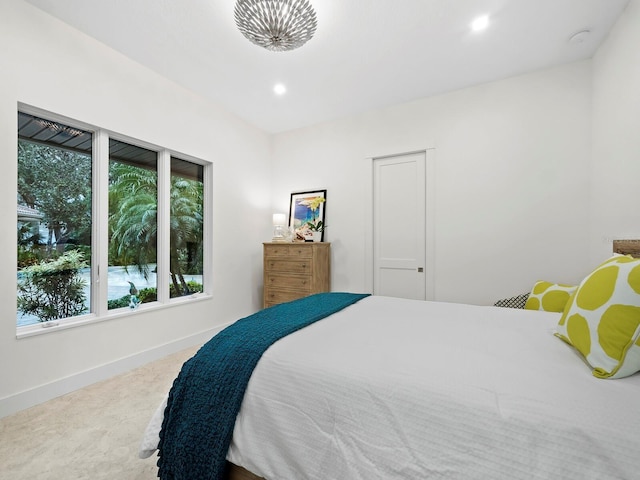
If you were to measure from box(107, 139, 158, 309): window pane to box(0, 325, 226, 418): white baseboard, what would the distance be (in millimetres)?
483

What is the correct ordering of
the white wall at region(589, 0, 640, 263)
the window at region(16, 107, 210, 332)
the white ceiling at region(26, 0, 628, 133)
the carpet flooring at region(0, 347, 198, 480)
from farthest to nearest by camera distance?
1. the window at region(16, 107, 210, 332)
2. the white ceiling at region(26, 0, 628, 133)
3. the white wall at region(589, 0, 640, 263)
4. the carpet flooring at region(0, 347, 198, 480)

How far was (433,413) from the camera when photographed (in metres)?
0.86

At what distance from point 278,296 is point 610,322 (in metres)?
3.14

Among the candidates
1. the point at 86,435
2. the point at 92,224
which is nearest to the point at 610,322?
the point at 86,435

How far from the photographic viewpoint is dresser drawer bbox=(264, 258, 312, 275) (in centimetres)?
354

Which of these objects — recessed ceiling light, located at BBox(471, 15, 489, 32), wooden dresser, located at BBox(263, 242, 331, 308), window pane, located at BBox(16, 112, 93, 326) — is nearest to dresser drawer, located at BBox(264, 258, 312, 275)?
wooden dresser, located at BBox(263, 242, 331, 308)

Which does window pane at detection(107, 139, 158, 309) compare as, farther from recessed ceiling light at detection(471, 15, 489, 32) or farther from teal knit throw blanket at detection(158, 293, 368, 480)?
recessed ceiling light at detection(471, 15, 489, 32)

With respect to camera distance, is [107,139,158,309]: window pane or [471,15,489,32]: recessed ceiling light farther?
[107,139,158,309]: window pane

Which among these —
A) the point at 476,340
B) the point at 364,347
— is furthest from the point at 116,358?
the point at 476,340

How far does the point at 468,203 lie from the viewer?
10.2ft

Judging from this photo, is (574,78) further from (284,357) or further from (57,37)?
(57,37)

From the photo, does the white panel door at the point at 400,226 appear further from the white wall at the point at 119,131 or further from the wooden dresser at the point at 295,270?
the white wall at the point at 119,131

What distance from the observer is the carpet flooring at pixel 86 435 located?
1.45 meters

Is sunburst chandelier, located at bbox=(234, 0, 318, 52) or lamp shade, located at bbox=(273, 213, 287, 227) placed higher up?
sunburst chandelier, located at bbox=(234, 0, 318, 52)
